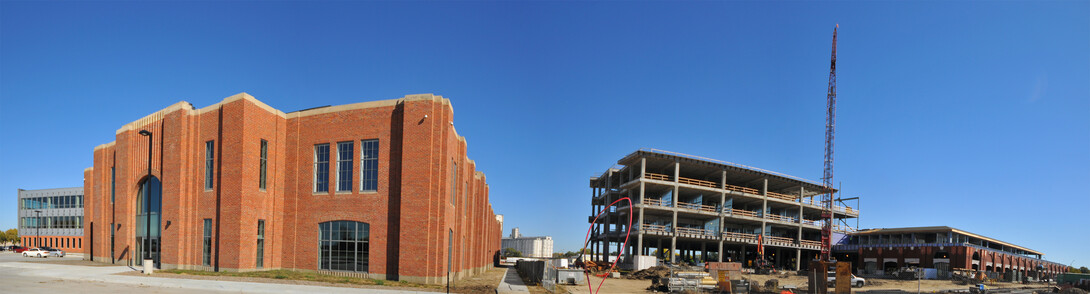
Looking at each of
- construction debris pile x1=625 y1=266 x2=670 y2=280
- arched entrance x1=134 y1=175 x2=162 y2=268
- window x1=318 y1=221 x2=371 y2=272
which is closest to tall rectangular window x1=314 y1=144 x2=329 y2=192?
window x1=318 y1=221 x2=371 y2=272

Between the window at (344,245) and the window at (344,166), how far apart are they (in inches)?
82.2

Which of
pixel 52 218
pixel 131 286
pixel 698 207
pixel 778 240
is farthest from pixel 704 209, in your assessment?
pixel 52 218

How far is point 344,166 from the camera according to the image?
107 feet

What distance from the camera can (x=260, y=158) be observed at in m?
33.3

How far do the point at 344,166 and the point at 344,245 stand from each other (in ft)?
14.6

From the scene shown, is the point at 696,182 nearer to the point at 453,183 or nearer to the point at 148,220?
the point at 453,183

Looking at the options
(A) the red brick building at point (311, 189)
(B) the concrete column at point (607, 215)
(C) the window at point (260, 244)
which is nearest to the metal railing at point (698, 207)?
(B) the concrete column at point (607, 215)

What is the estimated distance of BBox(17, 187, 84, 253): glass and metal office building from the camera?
80625 mm

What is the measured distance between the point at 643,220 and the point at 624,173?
420 inches

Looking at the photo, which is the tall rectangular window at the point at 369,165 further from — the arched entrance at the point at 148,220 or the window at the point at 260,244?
the arched entrance at the point at 148,220

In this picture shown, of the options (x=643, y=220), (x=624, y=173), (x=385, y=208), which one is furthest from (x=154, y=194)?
(x=624, y=173)

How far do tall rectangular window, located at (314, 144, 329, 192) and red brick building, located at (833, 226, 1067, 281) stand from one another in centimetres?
6689

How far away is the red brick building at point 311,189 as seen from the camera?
29844mm

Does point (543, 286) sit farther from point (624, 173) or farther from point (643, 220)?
point (624, 173)
